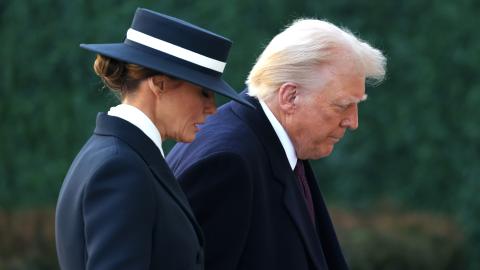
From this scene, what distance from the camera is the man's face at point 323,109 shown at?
355 centimetres

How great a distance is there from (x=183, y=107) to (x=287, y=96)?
83 cm

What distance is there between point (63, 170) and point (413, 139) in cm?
223

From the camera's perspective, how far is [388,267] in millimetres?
6836

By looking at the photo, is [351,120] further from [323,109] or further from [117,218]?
[117,218]

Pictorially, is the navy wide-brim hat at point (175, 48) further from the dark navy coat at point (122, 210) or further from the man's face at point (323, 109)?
the man's face at point (323, 109)

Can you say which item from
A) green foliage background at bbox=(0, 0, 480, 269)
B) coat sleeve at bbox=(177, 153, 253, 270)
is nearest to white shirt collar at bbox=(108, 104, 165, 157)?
coat sleeve at bbox=(177, 153, 253, 270)

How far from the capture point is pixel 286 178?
11.5 ft

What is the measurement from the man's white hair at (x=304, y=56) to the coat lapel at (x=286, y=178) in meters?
0.09

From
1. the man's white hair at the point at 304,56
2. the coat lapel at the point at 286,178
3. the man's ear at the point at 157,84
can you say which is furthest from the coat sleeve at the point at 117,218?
the man's white hair at the point at 304,56

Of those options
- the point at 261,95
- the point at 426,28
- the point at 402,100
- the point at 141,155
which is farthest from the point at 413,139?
the point at 141,155

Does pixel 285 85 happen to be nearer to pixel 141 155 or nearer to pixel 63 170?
pixel 141 155

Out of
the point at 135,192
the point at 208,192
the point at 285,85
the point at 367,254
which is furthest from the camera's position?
the point at 367,254

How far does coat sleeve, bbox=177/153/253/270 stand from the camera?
3.29 metres

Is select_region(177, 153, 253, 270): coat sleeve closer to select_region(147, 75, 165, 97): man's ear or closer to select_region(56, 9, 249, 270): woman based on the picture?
select_region(56, 9, 249, 270): woman
